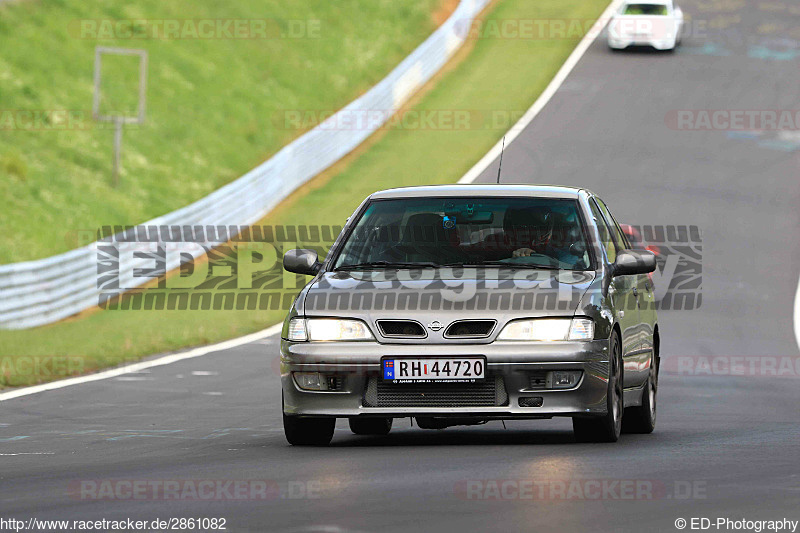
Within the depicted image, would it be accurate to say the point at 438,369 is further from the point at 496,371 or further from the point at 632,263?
the point at 632,263

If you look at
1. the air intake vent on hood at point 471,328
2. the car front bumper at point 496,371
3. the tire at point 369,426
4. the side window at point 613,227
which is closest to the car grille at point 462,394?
the car front bumper at point 496,371

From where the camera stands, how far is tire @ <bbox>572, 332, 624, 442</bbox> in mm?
9816

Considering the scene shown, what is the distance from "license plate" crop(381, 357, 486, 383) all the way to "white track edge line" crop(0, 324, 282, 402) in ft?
19.1

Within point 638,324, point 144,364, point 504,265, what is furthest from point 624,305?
point 144,364

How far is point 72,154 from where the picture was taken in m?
36.7

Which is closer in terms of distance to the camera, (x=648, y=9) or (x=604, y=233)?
(x=604, y=233)

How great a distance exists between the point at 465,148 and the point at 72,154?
8969 millimetres

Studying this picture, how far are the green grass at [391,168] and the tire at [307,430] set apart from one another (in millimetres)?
6225

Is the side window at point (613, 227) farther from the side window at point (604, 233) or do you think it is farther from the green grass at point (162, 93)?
the green grass at point (162, 93)

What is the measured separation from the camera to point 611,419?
32.5ft

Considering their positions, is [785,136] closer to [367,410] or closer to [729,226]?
[729,226]

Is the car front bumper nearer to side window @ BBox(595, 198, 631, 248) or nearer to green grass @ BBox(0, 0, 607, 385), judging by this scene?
side window @ BBox(595, 198, 631, 248)

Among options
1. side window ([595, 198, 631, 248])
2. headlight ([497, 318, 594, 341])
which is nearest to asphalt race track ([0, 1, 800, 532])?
headlight ([497, 318, 594, 341])

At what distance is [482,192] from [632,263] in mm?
1167
